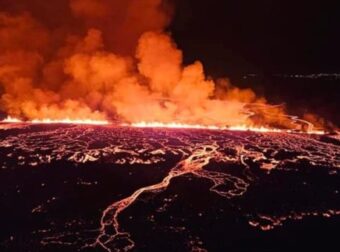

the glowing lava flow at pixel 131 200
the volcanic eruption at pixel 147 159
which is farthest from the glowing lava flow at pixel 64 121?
the glowing lava flow at pixel 131 200

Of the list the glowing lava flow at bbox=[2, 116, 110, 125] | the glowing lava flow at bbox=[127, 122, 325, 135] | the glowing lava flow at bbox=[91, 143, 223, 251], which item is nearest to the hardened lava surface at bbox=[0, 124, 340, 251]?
the glowing lava flow at bbox=[91, 143, 223, 251]

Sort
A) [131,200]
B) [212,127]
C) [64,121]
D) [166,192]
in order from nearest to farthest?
[131,200], [166,192], [212,127], [64,121]

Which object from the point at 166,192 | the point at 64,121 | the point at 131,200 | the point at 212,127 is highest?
the point at 212,127

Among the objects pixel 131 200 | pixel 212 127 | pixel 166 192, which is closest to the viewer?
pixel 131 200

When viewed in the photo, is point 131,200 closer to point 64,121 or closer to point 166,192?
point 166,192

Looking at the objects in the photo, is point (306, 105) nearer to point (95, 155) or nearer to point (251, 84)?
point (251, 84)

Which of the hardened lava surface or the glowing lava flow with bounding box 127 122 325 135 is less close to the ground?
the glowing lava flow with bounding box 127 122 325 135

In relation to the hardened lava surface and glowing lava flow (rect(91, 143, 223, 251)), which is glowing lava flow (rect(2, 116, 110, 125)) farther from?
glowing lava flow (rect(91, 143, 223, 251))

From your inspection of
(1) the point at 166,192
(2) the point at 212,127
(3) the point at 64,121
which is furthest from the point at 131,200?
(3) the point at 64,121

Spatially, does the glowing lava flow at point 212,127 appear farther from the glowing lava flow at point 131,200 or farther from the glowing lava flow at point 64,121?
the glowing lava flow at point 131,200
